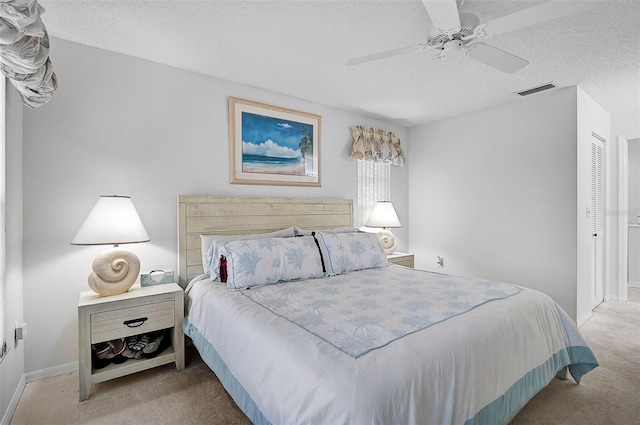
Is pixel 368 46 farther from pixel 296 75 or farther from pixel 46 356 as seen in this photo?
pixel 46 356

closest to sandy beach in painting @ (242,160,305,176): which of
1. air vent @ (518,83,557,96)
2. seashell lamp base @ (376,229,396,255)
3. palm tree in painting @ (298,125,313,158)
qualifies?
palm tree in painting @ (298,125,313,158)

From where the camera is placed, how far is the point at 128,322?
2.13 m

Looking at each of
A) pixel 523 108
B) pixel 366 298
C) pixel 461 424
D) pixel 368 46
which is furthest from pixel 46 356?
Answer: pixel 523 108

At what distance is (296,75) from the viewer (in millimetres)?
2848

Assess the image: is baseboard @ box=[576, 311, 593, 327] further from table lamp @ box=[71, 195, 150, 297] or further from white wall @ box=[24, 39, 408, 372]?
table lamp @ box=[71, 195, 150, 297]

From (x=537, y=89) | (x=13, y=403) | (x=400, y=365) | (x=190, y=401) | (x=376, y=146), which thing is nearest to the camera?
(x=400, y=365)

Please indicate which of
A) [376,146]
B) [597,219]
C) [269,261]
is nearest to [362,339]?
[269,261]

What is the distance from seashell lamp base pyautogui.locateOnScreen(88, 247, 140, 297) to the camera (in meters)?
2.12

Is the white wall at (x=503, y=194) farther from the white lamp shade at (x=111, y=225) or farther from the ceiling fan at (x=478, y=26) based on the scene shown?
the white lamp shade at (x=111, y=225)

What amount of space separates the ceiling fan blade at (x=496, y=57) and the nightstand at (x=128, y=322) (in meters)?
2.55

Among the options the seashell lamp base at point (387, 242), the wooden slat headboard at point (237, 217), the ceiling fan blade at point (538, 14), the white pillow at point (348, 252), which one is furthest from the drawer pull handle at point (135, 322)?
the ceiling fan blade at point (538, 14)

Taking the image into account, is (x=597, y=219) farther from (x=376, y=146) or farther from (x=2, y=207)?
(x=2, y=207)

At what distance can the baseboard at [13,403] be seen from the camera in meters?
1.71

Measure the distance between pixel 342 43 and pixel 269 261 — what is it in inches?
66.6
